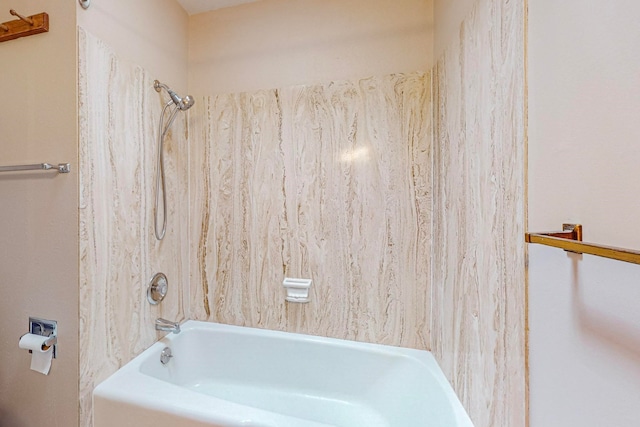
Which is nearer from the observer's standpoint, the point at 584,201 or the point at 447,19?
the point at 584,201

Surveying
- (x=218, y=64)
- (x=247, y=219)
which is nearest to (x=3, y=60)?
(x=218, y=64)

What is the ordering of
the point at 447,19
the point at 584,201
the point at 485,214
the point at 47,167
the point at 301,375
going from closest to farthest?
the point at 584,201 → the point at 485,214 → the point at 47,167 → the point at 447,19 → the point at 301,375

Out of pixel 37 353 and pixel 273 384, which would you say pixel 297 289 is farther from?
pixel 37 353

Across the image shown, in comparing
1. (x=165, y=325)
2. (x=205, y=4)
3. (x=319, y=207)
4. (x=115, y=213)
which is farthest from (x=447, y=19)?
(x=165, y=325)

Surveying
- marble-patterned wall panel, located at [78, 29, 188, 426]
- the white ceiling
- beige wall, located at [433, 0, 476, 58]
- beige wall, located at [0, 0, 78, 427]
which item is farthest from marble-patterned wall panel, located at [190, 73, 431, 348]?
beige wall, located at [0, 0, 78, 427]

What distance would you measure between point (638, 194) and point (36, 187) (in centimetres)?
186

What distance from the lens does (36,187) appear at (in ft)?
3.78

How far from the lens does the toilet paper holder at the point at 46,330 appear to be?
3.66ft

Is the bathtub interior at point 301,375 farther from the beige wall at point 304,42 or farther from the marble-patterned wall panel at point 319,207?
the beige wall at point 304,42

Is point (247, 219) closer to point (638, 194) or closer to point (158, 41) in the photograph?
point (158, 41)

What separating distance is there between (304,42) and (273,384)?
6.67 ft

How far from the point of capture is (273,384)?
1613mm

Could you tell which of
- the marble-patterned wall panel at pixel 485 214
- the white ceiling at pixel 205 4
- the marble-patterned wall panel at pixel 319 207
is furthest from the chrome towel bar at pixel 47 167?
the marble-patterned wall panel at pixel 485 214

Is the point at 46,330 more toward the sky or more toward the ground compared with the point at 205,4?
more toward the ground
